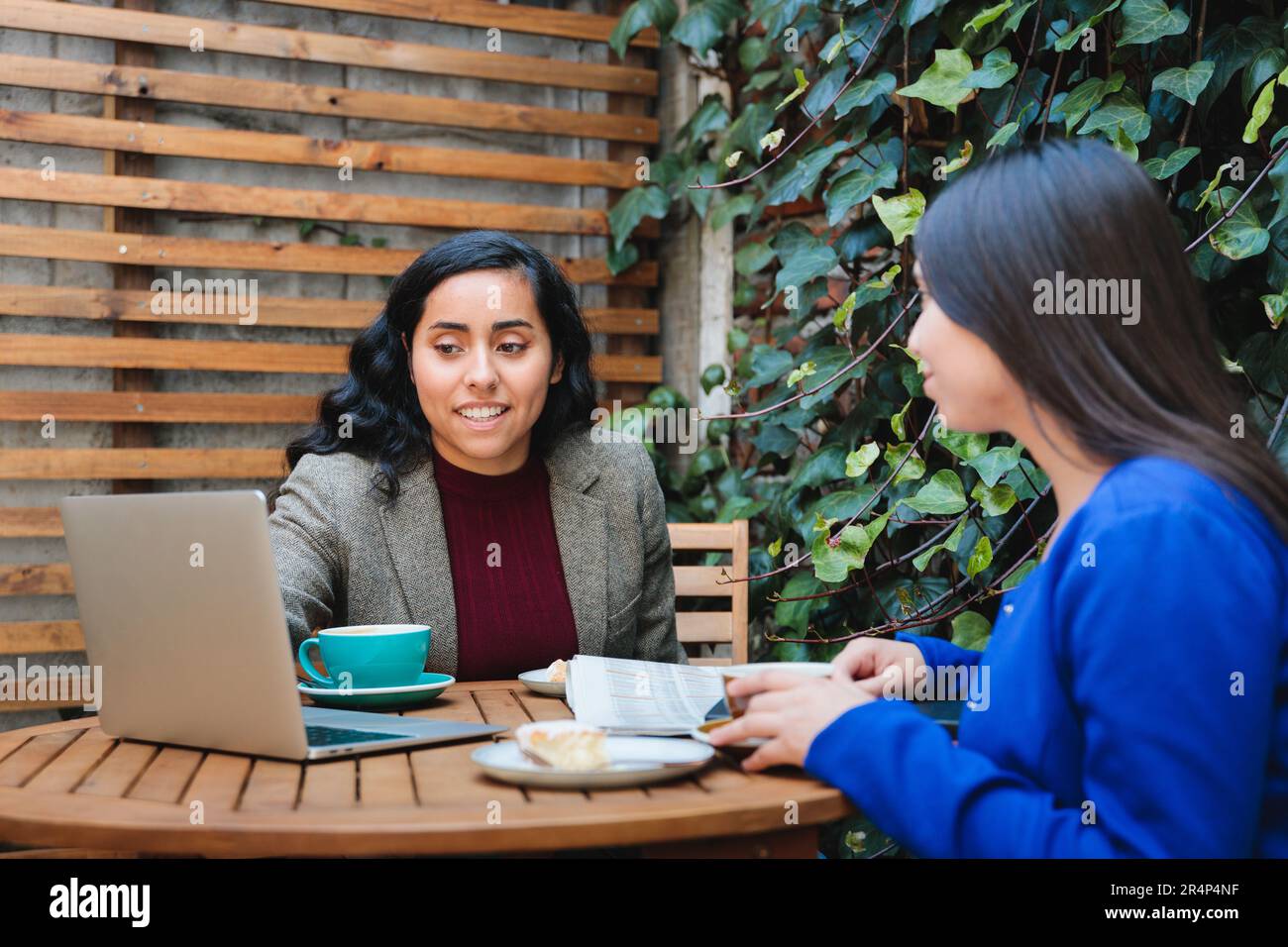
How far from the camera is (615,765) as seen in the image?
1.04 m

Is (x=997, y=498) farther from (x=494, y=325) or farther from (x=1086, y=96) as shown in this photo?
(x=494, y=325)

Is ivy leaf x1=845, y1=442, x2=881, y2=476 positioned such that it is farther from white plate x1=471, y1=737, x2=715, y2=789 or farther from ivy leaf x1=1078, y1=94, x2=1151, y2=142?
white plate x1=471, y1=737, x2=715, y2=789

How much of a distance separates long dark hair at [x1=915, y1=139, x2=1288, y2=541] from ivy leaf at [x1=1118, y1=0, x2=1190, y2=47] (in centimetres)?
103

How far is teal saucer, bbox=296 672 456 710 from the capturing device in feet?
4.59

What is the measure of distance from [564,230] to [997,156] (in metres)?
2.51

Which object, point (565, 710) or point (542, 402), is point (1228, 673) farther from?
point (542, 402)

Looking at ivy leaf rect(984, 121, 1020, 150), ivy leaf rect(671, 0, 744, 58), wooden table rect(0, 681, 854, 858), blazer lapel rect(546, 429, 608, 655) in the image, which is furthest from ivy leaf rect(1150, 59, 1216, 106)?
ivy leaf rect(671, 0, 744, 58)

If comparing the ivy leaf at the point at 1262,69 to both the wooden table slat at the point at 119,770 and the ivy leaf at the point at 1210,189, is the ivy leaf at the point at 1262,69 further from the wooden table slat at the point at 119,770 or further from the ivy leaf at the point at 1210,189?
the wooden table slat at the point at 119,770

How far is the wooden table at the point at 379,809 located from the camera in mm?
885

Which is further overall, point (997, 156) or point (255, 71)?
point (255, 71)

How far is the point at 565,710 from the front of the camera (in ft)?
4.68

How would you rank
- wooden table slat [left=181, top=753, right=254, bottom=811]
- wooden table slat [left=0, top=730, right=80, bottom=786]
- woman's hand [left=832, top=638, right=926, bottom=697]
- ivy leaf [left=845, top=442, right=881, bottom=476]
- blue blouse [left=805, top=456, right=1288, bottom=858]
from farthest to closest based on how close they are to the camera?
1. ivy leaf [left=845, top=442, right=881, bottom=476]
2. woman's hand [left=832, top=638, right=926, bottom=697]
3. wooden table slat [left=0, top=730, right=80, bottom=786]
4. wooden table slat [left=181, top=753, right=254, bottom=811]
5. blue blouse [left=805, top=456, right=1288, bottom=858]

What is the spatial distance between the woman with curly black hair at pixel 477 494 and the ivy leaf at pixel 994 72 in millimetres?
822
